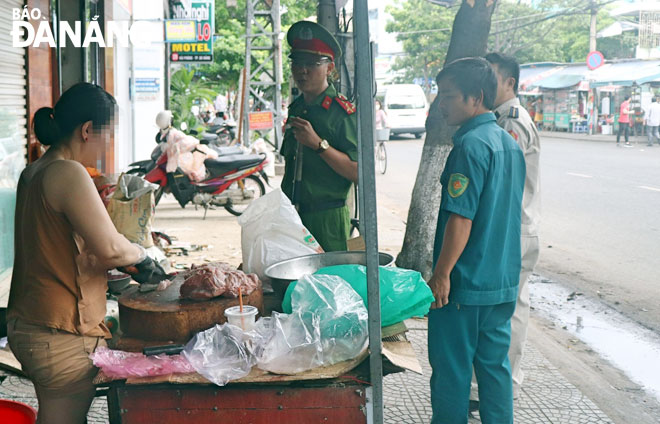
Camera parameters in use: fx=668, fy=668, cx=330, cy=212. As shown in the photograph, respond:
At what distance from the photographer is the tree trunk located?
5977 millimetres

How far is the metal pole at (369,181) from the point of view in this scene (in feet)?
7.37

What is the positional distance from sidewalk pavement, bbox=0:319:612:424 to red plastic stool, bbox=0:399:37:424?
122 centimetres

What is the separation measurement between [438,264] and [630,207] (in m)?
9.39

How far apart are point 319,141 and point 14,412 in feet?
6.01

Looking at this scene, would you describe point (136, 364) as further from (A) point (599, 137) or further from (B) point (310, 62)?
(A) point (599, 137)

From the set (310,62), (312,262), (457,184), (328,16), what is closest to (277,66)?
(328,16)

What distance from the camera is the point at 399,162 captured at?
67.6ft

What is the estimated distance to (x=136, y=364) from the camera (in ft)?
7.48

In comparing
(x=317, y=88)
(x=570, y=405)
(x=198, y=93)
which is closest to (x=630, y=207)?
(x=570, y=405)

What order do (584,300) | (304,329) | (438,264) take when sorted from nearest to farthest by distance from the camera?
(304,329), (438,264), (584,300)

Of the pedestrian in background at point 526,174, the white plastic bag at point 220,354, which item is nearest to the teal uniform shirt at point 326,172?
the pedestrian in background at point 526,174

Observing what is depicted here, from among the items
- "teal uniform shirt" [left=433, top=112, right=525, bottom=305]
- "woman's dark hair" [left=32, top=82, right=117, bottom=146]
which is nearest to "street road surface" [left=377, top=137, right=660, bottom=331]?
"teal uniform shirt" [left=433, top=112, right=525, bottom=305]

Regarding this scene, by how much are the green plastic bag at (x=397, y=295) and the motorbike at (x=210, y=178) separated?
303 inches

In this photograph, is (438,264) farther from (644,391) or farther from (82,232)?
(644,391)
